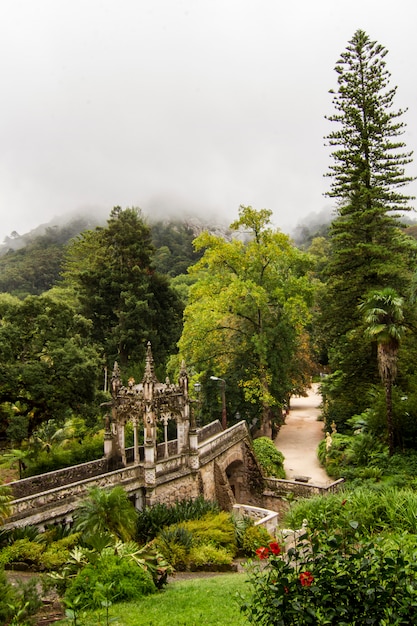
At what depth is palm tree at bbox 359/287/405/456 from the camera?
18203mm

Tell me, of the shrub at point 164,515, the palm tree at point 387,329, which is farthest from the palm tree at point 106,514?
the palm tree at point 387,329

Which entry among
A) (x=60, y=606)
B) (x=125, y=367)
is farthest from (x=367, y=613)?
(x=125, y=367)

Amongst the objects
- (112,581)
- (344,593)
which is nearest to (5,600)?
(112,581)

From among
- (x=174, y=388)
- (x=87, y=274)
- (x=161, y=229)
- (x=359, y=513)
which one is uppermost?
(x=161, y=229)

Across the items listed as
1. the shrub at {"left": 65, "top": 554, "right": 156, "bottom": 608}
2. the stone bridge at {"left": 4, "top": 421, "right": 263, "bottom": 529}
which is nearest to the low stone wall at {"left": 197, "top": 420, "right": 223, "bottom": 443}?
the stone bridge at {"left": 4, "top": 421, "right": 263, "bottom": 529}

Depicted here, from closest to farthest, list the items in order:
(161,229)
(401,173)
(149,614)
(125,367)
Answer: (149,614), (401,173), (125,367), (161,229)

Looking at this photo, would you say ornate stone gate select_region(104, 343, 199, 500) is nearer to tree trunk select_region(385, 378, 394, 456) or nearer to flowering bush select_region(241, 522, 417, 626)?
tree trunk select_region(385, 378, 394, 456)

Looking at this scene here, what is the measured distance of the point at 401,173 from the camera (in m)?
24.8

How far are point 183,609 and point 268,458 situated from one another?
1604 cm

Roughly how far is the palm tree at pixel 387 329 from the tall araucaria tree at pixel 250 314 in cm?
740

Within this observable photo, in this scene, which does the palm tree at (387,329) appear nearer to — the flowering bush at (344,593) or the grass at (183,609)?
the grass at (183,609)

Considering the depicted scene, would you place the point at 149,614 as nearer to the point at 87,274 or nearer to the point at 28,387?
the point at 28,387

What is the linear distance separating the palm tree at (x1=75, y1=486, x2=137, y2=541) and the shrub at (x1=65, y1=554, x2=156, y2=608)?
7.20ft

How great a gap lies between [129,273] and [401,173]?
22.2m
